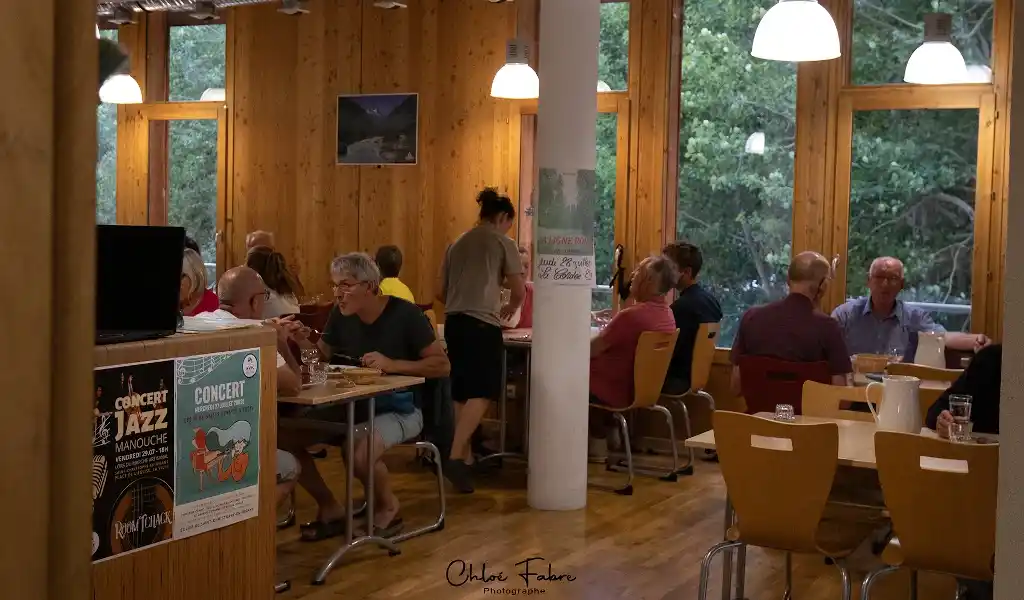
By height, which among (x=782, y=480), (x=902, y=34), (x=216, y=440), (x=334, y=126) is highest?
(x=902, y=34)

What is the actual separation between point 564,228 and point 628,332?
0.98 metres

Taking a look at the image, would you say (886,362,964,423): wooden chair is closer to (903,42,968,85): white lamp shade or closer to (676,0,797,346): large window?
(903,42,968,85): white lamp shade

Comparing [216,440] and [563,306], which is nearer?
[216,440]

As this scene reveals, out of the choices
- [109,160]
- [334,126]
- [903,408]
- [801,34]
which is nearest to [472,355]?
[801,34]

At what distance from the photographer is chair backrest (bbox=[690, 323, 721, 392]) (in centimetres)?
727

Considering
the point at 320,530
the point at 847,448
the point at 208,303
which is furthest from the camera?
the point at 320,530

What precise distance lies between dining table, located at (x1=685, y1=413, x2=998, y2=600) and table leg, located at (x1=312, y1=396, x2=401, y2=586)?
1.45 metres

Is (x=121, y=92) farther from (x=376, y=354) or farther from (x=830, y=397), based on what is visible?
(x=830, y=397)

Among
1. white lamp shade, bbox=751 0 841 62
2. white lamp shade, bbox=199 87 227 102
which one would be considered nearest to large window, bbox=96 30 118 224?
white lamp shade, bbox=199 87 227 102

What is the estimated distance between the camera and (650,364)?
6672mm

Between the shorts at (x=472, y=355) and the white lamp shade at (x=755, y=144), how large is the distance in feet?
8.43

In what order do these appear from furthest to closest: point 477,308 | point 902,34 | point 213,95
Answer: point 213,95, point 902,34, point 477,308

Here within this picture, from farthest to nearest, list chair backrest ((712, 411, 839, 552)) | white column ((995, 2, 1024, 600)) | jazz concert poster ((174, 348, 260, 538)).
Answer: chair backrest ((712, 411, 839, 552)), jazz concert poster ((174, 348, 260, 538)), white column ((995, 2, 1024, 600))

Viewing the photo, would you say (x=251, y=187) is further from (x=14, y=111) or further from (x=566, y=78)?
(x=14, y=111)
